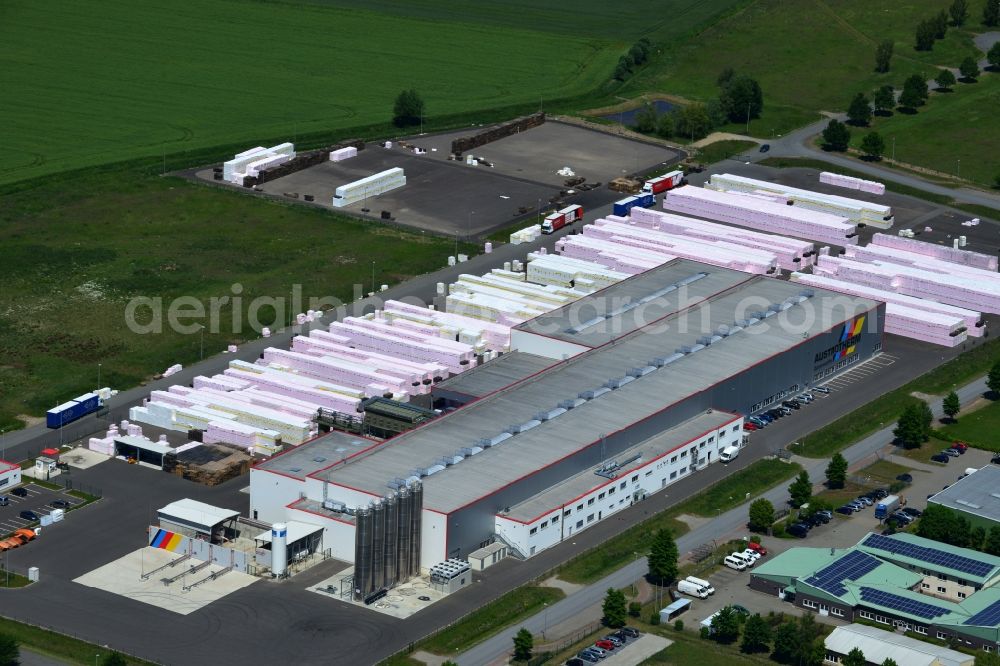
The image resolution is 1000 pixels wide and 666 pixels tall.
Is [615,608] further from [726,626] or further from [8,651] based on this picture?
[8,651]

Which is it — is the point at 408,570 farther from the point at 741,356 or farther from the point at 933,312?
the point at 933,312

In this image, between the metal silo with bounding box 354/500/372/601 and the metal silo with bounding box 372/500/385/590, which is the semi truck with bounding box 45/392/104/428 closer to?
the metal silo with bounding box 372/500/385/590

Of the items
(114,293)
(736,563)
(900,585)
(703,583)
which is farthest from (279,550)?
(114,293)

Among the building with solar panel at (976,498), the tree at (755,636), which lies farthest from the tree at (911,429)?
the tree at (755,636)

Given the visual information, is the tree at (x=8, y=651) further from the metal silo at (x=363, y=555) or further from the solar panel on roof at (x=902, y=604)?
the solar panel on roof at (x=902, y=604)

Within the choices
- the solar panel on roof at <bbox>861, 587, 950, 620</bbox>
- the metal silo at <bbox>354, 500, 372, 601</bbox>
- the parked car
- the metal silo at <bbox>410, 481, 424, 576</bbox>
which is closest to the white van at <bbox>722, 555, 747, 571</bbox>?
the parked car

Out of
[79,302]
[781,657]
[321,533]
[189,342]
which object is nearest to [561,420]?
[321,533]
